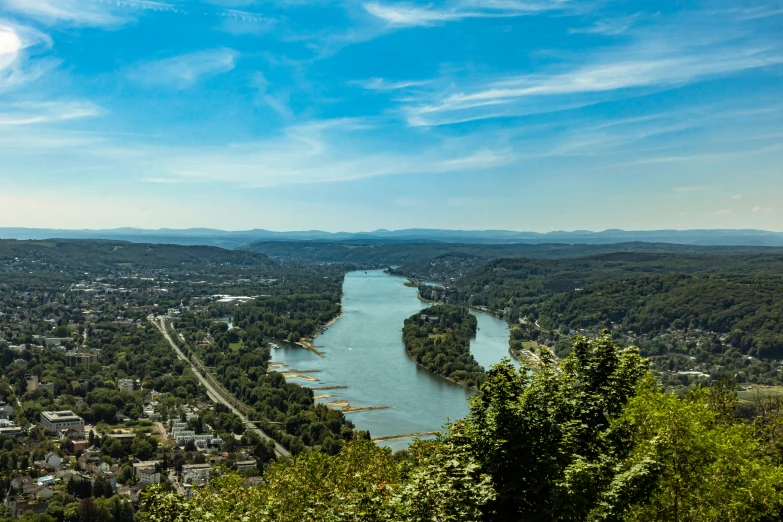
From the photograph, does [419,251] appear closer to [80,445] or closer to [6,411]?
[6,411]

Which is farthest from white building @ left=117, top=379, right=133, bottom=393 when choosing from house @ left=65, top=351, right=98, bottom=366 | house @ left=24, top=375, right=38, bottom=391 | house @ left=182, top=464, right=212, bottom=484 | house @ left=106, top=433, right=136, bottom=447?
house @ left=182, top=464, right=212, bottom=484

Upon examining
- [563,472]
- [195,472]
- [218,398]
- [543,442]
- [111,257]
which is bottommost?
[218,398]

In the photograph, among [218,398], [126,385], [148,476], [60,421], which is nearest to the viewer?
[148,476]

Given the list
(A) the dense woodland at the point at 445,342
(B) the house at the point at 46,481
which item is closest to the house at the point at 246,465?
(B) the house at the point at 46,481

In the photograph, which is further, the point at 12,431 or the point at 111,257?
the point at 111,257

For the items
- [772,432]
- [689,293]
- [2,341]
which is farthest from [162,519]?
[689,293]

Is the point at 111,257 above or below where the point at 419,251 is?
below

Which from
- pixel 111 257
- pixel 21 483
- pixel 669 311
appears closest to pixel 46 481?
pixel 21 483

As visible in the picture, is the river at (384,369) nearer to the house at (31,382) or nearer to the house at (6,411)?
the house at (6,411)
